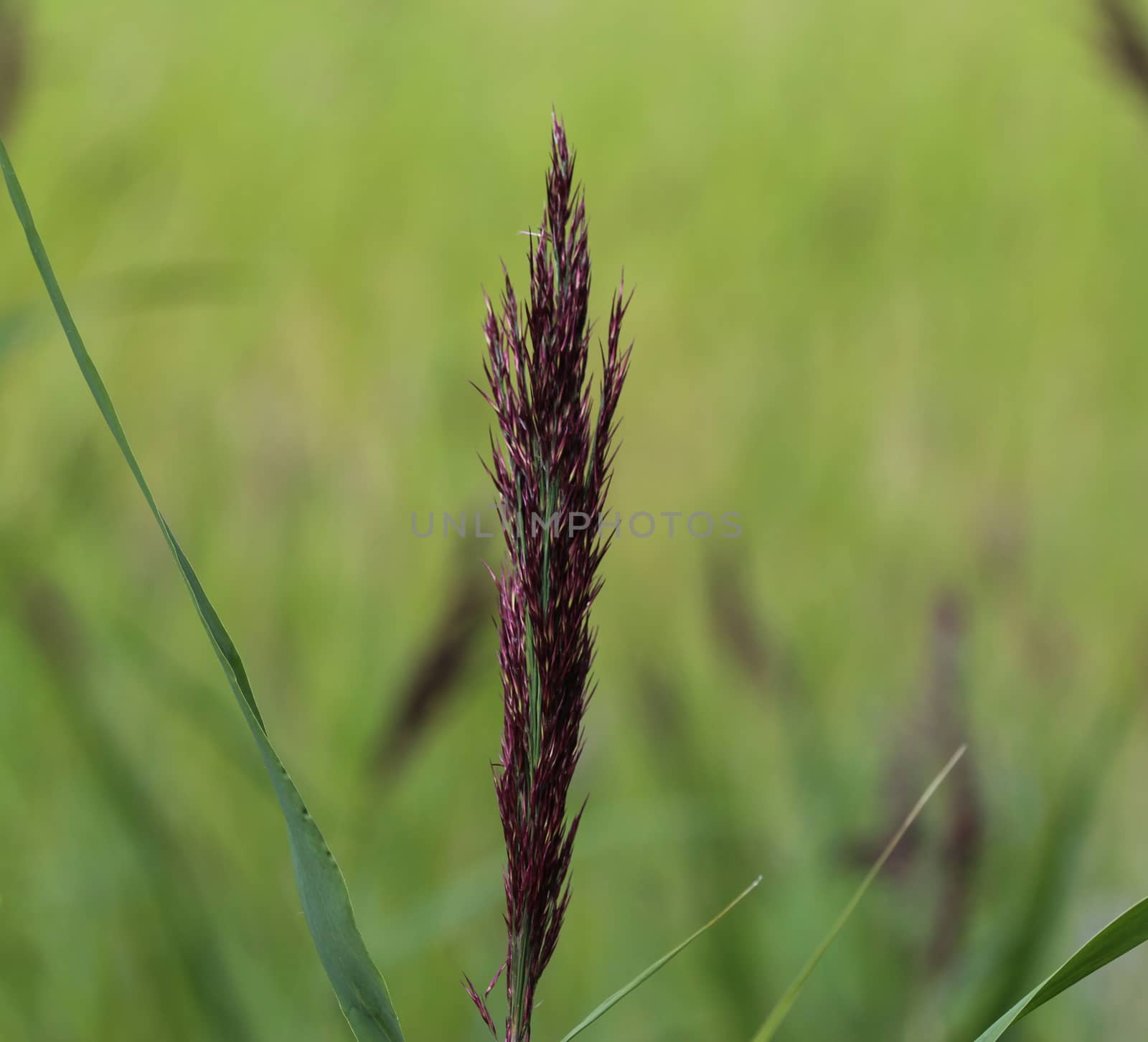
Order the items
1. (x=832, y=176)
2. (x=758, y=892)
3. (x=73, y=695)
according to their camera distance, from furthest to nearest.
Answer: (x=832, y=176) → (x=758, y=892) → (x=73, y=695)

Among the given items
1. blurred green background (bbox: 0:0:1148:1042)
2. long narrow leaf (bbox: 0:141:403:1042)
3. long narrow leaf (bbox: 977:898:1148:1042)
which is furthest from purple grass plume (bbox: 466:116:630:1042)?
blurred green background (bbox: 0:0:1148:1042)

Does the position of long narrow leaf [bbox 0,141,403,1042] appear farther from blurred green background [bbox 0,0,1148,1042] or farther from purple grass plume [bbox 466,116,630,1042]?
blurred green background [bbox 0,0,1148,1042]

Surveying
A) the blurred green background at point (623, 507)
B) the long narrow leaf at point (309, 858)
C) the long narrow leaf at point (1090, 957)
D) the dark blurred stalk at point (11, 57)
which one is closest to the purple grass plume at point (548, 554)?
the long narrow leaf at point (309, 858)

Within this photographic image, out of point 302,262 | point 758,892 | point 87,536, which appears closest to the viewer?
point 758,892

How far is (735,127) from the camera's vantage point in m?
3.31

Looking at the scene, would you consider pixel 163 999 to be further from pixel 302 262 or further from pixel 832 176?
pixel 832 176

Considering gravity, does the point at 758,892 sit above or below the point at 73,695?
below

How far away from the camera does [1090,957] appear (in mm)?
425

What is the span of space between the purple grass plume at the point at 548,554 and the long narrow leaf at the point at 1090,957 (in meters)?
0.18

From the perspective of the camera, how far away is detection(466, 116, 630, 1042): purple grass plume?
436 mm

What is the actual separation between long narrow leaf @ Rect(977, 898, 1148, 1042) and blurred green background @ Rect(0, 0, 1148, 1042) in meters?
0.35

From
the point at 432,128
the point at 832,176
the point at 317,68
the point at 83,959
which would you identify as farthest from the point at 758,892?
the point at 317,68

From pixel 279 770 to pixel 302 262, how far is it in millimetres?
2468

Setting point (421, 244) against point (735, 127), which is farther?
point (735, 127)
